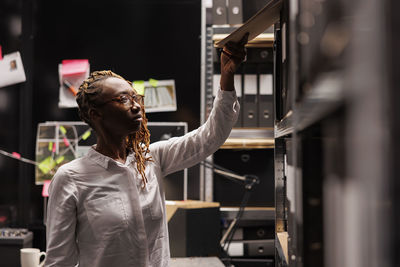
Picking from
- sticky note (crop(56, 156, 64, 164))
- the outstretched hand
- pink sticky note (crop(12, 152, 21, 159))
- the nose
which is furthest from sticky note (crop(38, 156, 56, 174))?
the outstretched hand

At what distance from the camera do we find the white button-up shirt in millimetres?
1021

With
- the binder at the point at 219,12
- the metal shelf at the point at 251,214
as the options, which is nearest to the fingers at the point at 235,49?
the binder at the point at 219,12

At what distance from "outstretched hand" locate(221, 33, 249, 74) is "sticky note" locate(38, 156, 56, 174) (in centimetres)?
166

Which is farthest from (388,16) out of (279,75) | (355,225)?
(279,75)

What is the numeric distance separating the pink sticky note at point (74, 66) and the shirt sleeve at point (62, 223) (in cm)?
162

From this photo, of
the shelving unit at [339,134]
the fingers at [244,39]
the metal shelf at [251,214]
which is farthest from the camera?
the metal shelf at [251,214]

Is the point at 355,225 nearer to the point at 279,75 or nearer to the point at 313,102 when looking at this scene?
the point at 313,102

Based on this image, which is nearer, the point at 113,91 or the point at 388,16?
the point at 388,16

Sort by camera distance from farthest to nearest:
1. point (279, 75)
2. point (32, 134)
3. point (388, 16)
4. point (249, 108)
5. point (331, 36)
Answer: point (32, 134) → point (249, 108) → point (279, 75) → point (331, 36) → point (388, 16)

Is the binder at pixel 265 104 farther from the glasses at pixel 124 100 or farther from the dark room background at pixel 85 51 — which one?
the glasses at pixel 124 100

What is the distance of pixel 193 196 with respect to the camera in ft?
8.20

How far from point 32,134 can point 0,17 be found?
0.68 meters

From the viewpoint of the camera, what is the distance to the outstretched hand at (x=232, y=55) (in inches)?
39.2

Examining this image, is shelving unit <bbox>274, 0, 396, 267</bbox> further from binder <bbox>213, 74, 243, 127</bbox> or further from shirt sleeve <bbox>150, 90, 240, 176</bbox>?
binder <bbox>213, 74, 243, 127</bbox>
